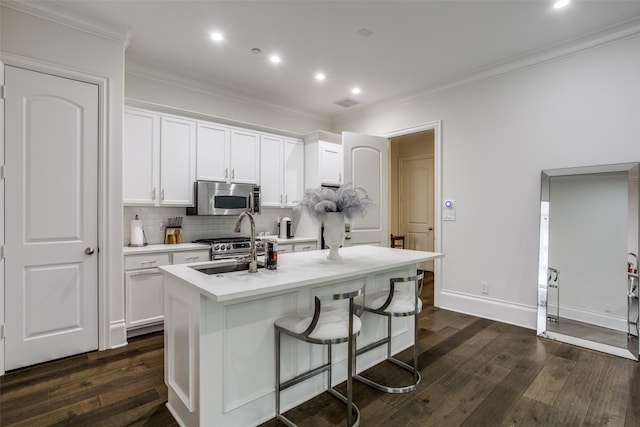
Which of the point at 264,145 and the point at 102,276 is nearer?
the point at 102,276

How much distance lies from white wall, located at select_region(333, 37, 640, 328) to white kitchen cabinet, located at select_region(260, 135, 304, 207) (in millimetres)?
1869

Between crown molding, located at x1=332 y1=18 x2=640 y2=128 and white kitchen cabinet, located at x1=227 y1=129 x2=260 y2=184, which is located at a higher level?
crown molding, located at x1=332 y1=18 x2=640 y2=128

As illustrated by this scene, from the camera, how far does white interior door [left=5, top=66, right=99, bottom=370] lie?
2582mm

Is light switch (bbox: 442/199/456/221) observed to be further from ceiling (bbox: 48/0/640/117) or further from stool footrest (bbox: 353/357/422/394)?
stool footrest (bbox: 353/357/422/394)

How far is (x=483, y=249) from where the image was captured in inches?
157

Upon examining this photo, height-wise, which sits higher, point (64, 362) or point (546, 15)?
point (546, 15)

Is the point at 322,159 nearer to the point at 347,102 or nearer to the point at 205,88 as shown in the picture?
the point at 347,102

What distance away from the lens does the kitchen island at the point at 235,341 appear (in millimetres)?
1723

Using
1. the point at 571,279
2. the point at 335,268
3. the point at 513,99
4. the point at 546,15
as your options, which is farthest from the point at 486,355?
the point at 546,15

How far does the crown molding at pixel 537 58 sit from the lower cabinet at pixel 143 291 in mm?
3860

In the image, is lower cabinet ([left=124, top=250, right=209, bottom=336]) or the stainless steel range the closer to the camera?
lower cabinet ([left=124, top=250, right=209, bottom=336])

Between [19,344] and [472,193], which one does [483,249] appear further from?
[19,344]

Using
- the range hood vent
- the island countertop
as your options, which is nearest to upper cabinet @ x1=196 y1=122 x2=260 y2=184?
the range hood vent

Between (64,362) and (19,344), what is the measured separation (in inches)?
14.1
